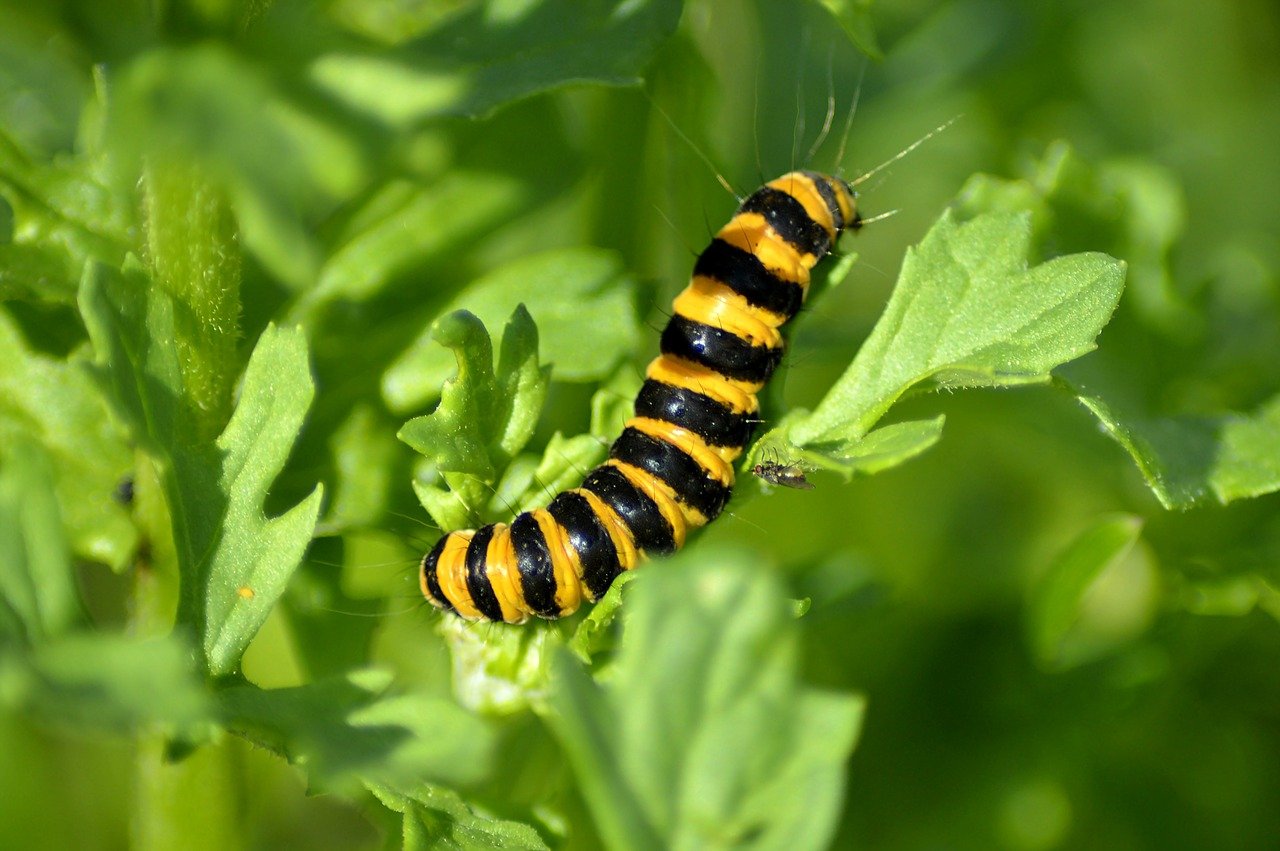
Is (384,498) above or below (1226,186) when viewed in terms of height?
above

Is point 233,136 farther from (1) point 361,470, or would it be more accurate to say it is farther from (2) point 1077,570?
(2) point 1077,570

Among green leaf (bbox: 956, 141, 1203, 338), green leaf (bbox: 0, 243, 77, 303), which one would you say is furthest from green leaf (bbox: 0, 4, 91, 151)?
green leaf (bbox: 956, 141, 1203, 338)

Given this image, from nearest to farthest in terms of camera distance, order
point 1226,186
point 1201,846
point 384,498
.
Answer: point 384,498, point 1201,846, point 1226,186

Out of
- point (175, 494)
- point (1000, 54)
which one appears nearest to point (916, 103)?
point (1000, 54)

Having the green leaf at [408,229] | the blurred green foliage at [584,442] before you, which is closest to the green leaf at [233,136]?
the blurred green foliage at [584,442]

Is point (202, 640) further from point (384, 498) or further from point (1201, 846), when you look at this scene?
point (1201, 846)
